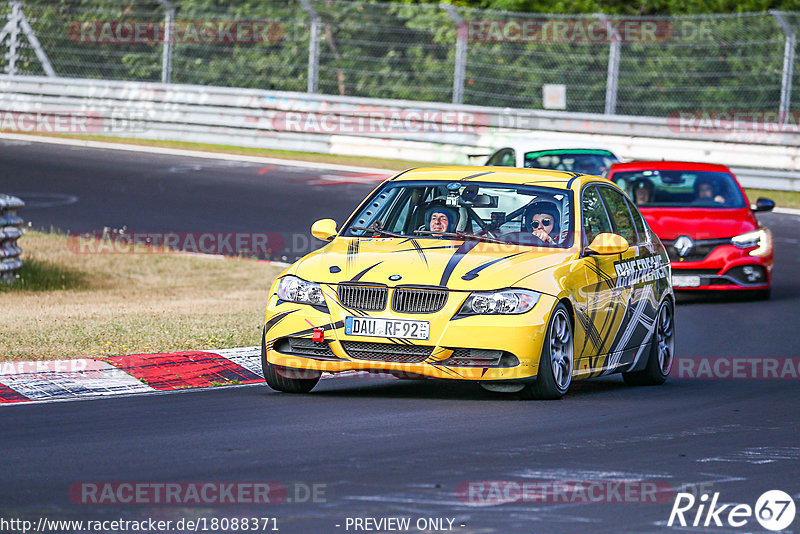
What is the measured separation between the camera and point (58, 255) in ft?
58.7

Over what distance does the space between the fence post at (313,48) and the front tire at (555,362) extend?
2010cm

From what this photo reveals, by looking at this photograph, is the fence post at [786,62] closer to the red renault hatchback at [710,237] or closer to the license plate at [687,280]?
the red renault hatchback at [710,237]

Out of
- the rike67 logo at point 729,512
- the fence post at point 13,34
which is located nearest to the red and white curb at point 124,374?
the rike67 logo at point 729,512

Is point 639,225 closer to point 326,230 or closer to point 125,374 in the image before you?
point 326,230

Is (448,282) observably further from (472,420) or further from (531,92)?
(531,92)

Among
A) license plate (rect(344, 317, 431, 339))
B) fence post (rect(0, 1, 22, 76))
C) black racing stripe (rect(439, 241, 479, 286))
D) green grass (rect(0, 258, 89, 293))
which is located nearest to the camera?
license plate (rect(344, 317, 431, 339))

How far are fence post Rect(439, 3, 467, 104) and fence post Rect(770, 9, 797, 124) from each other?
5693 mm

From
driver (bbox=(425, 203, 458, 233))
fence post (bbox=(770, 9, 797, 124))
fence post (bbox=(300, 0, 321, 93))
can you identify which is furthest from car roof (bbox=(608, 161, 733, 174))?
fence post (bbox=(300, 0, 321, 93))

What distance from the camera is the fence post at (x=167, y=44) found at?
97.1 feet

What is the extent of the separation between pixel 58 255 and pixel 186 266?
5.04ft

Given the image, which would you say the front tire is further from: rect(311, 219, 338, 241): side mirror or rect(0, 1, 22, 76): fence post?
rect(0, 1, 22, 76): fence post

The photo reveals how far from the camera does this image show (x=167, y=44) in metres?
30.4

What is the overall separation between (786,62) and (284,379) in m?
17.9

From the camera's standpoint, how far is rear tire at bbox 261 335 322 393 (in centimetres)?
940
